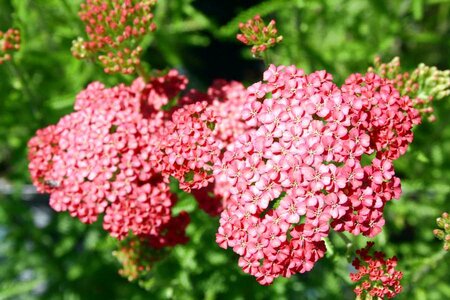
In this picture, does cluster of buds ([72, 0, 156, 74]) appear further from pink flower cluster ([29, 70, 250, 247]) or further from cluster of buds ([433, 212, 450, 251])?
Result: cluster of buds ([433, 212, 450, 251])

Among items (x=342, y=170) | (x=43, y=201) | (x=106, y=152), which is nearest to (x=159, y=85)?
(x=106, y=152)

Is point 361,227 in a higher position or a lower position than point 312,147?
lower

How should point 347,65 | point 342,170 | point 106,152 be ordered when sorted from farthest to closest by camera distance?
point 347,65 → point 106,152 → point 342,170

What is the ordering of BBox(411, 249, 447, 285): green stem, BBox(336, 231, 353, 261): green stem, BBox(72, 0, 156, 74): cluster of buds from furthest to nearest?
BBox(411, 249, 447, 285): green stem < BBox(72, 0, 156, 74): cluster of buds < BBox(336, 231, 353, 261): green stem

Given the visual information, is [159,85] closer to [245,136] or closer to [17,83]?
[245,136]

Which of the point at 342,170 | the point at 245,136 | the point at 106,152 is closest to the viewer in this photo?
the point at 342,170

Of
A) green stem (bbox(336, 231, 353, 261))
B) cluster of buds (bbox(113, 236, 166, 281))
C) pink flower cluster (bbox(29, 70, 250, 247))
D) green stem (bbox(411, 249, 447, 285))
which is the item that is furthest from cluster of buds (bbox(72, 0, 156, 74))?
green stem (bbox(411, 249, 447, 285))
